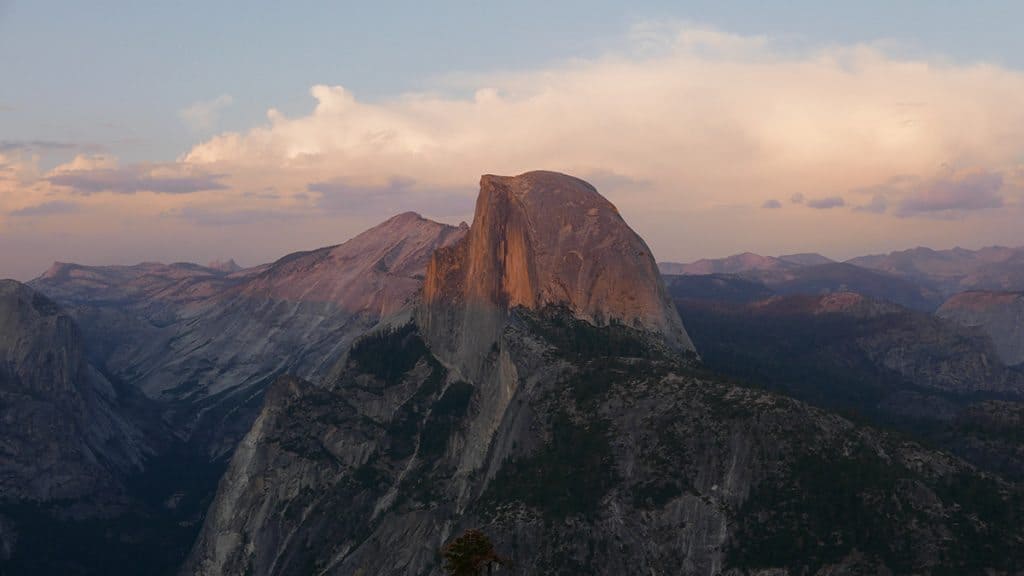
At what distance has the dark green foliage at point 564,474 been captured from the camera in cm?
15400

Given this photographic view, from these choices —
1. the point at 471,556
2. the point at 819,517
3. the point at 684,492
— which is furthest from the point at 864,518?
the point at 471,556

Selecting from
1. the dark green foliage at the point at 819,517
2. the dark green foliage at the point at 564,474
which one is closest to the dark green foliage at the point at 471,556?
the dark green foliage at the point at 819,517

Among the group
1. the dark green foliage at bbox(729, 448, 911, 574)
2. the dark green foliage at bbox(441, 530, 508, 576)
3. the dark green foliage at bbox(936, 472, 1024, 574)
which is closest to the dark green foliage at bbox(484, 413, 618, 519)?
the dark green foliage at bbox(729, 448, 911, 574)

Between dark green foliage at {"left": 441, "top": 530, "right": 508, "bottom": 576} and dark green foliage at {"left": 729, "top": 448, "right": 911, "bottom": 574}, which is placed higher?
dark green foliage at {"left": 441, "top": 530, "right": 508, "bottom": 576}

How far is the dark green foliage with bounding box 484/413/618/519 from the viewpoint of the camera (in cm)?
15400

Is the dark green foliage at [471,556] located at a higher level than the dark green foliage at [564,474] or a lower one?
higher

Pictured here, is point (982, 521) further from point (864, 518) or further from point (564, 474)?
point (564, 474)

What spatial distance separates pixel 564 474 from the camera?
160 metres

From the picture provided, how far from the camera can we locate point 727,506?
142125mm

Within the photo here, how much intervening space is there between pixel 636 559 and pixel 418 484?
6403 cm

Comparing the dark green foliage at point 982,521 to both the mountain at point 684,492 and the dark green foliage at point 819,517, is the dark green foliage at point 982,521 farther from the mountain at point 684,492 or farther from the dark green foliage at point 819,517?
the dark green foliage at point 819,517

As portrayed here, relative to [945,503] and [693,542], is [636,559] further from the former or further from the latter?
[945,503]

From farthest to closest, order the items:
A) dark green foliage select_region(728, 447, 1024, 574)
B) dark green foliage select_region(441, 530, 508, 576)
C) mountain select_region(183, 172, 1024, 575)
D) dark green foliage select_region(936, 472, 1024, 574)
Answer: mountain select_region(183, 172, 1024, 575)
dark green foliage select_region(728, 447, 1024, 574)
dark green foliage select_region(936, 472, 1024, 574)
dark green foliage select_region(441, 530, 508, 576)

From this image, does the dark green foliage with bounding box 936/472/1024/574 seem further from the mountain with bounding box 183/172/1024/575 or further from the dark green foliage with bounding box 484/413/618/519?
the dark green foliage with bounding box 484/413/618/519
